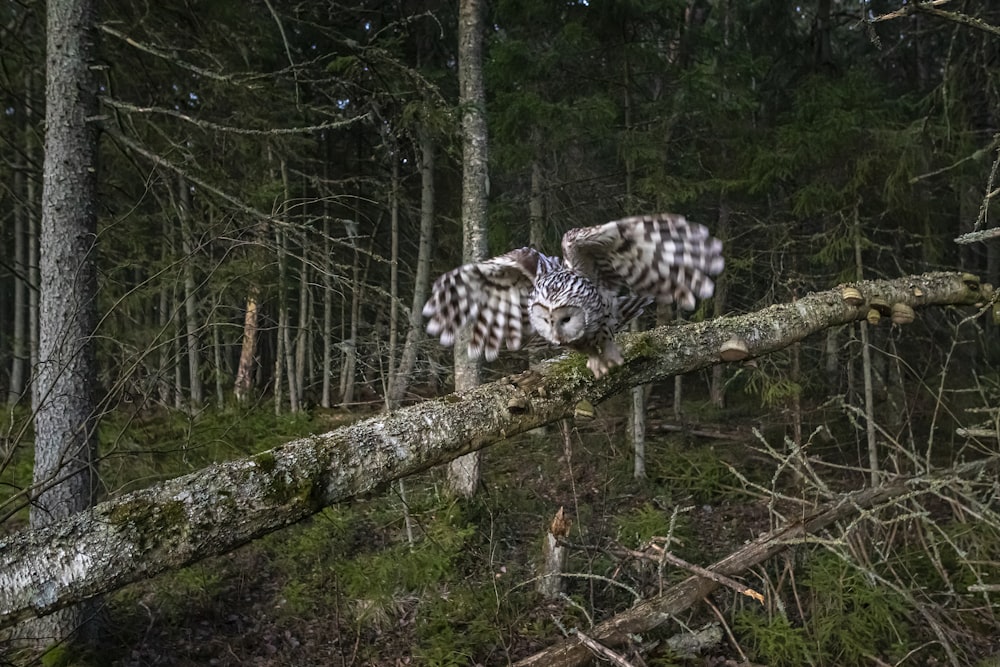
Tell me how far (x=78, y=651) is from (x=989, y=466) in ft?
23.1

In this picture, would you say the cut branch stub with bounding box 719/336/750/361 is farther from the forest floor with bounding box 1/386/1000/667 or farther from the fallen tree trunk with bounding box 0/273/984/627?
the forest floor with bounding box 1/386/1000/667

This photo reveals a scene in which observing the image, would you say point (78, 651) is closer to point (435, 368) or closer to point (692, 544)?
point (435, 368)

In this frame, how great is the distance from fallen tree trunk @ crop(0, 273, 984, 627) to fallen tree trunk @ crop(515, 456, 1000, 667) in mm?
1667

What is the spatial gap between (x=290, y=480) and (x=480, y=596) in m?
3.30

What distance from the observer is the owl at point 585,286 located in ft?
8.78

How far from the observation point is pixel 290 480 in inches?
90.3

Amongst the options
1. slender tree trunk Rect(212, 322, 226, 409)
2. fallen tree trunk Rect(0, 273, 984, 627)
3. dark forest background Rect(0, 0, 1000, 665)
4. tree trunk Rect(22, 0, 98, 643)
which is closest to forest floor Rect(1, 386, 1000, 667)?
dark forest background Rect(0, 0, 1000, 665)

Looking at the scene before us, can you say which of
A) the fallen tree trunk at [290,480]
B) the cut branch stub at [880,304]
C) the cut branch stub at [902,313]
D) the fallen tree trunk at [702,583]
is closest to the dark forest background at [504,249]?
the fallen tree trunk at [702,583]

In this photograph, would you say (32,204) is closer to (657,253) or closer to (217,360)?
(217,360)

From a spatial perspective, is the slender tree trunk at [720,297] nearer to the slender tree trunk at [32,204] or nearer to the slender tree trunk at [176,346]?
the slender tree trunk at [176,346]

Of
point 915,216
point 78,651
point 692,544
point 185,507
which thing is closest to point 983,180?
point 915,216

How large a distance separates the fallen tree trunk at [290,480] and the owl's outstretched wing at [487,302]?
31 centimetres

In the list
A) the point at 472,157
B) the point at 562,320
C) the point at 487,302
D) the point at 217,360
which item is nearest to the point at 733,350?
the point at 562,320

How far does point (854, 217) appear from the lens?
6344 mm
